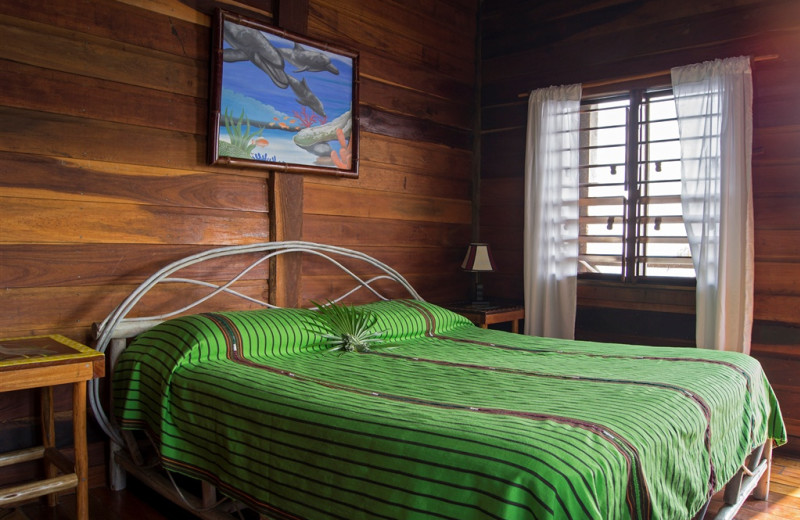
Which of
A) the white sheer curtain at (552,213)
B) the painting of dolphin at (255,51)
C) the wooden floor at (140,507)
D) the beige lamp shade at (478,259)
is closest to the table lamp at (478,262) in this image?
the beige lamp shade at (478,259)

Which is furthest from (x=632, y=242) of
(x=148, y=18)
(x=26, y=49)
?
(x=26, y=49)

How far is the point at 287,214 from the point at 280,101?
56 centimetres

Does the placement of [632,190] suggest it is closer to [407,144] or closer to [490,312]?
[490,312]

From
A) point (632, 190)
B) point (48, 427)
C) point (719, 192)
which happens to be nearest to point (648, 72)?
point (632, 190)

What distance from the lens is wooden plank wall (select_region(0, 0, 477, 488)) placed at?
2.37 m

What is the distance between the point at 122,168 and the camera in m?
2.62

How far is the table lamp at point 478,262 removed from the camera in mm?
3939

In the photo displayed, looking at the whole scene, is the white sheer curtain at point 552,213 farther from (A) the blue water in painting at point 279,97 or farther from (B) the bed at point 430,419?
(A) the blue water in painting at point 279,97

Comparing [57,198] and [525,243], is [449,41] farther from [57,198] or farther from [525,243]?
[57,198]

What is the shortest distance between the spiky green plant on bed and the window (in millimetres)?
1715

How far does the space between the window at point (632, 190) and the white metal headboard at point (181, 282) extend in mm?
1326

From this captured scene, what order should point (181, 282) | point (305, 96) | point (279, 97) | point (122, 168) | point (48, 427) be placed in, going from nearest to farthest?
point (48, 427) < point (122, 168) < point (181, 282) < point (279, 97) < point (305, 96)

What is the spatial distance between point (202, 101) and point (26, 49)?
0.73 meters

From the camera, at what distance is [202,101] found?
2883 mm
